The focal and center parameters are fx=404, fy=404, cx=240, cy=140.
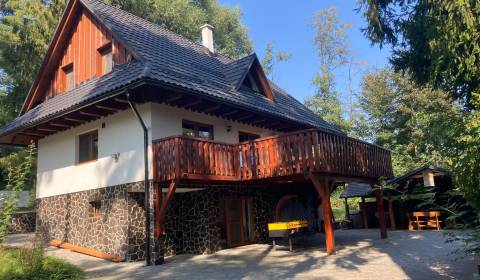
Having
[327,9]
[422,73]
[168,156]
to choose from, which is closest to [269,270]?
[168,156]

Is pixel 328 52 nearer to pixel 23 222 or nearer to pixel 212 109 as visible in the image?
pixel 212 109

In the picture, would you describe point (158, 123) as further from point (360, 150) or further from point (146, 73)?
point (360, 150)

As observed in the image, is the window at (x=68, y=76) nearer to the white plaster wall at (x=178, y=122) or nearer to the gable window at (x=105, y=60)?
the gable window at (x=105, y=60)

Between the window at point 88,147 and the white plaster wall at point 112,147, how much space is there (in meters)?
0.18

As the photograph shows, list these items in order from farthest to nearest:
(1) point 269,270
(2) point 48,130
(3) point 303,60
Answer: (3) point 303,60 < (2) point 48,130 < (1) point 269,270

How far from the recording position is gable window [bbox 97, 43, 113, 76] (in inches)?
543

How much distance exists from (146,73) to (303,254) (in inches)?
256

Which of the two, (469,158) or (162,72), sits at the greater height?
(162,72)

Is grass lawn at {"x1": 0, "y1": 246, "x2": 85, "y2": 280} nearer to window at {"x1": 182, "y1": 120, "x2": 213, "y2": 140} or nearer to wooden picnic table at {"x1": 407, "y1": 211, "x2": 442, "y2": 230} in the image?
window at {"x1": 182, "y1": 120, "x2": 213, "y2": 140}

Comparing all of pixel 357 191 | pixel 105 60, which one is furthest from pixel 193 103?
pixel 357 191

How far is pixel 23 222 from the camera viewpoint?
1861 centimetres

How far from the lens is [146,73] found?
1020 cm

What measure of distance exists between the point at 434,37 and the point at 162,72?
719 cm

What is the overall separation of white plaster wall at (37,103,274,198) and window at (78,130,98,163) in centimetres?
18
